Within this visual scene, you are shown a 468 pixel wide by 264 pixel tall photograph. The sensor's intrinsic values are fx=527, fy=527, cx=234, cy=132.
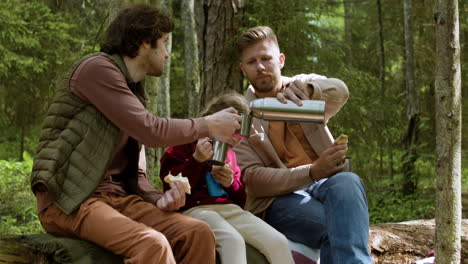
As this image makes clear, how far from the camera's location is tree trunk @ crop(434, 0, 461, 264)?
3500 mm

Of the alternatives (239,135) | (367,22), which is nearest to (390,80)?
(367,22)

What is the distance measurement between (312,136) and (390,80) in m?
11.5

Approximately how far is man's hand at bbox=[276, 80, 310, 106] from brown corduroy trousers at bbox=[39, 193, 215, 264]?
3.02 ft

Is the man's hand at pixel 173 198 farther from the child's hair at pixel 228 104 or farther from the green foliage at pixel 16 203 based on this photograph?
the green foliage at pixel 16 203

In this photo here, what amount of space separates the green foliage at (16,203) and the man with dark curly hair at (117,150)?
4.26 m

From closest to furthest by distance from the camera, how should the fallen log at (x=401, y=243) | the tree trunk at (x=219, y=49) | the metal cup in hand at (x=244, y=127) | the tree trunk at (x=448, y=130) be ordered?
1. the metal cup in hand at (x=244, y=127)
2. the tree trunk at (x=448, y=130)
3. the fallen log at (x=401, y=243)
4. the tree trunk at (x=219, y=49)

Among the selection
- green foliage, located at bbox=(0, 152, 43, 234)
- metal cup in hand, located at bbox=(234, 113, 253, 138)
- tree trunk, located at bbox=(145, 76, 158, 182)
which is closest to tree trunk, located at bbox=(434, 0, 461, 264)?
metal cup in hand, located at bbox=(234, 113, 253, 138)

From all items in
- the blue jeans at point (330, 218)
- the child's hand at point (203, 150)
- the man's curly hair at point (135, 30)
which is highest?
the man's curly hair at point (135, 30)

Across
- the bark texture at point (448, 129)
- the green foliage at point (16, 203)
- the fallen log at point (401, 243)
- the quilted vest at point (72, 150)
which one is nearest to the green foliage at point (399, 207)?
the fallen log at point (401, 243)

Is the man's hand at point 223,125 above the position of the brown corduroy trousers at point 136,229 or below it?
above

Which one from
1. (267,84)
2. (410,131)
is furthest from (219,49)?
(410,131)

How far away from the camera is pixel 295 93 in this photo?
10.6 feet

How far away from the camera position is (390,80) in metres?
14.3

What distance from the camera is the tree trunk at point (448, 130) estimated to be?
138 inches
